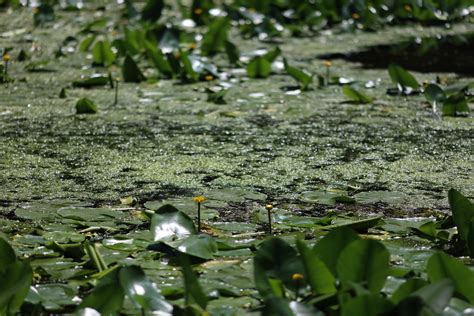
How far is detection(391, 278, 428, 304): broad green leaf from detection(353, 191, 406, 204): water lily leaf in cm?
69

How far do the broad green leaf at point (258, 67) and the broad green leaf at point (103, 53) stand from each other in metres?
0.48

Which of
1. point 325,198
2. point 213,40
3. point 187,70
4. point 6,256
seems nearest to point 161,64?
point 187,70

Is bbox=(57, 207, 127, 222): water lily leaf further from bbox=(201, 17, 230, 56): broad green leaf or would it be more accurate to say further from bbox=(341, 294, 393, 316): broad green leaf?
bbox=(201, 17, 230, 56): broad green leaf

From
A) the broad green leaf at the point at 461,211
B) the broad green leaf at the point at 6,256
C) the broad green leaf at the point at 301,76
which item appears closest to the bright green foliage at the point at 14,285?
the broad green leaf at the point at 6,256

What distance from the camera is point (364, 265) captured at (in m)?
1.44

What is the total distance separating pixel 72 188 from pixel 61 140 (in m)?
0.47

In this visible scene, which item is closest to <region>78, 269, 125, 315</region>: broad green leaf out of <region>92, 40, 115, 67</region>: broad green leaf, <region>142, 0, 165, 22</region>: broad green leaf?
<region>92, 40, 115, 67</region>: broad green leaf

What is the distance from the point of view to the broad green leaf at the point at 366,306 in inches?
51.6

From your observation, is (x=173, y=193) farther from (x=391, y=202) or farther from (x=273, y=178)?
(x=391, y=202)

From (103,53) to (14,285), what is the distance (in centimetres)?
224

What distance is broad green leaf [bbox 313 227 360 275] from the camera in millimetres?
1499

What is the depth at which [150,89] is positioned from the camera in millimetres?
3238

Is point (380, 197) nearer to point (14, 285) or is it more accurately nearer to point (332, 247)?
point (332, 247)

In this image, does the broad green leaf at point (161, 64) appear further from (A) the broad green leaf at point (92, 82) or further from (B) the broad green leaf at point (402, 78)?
(B) the broad green leaf at point (402, 78)
